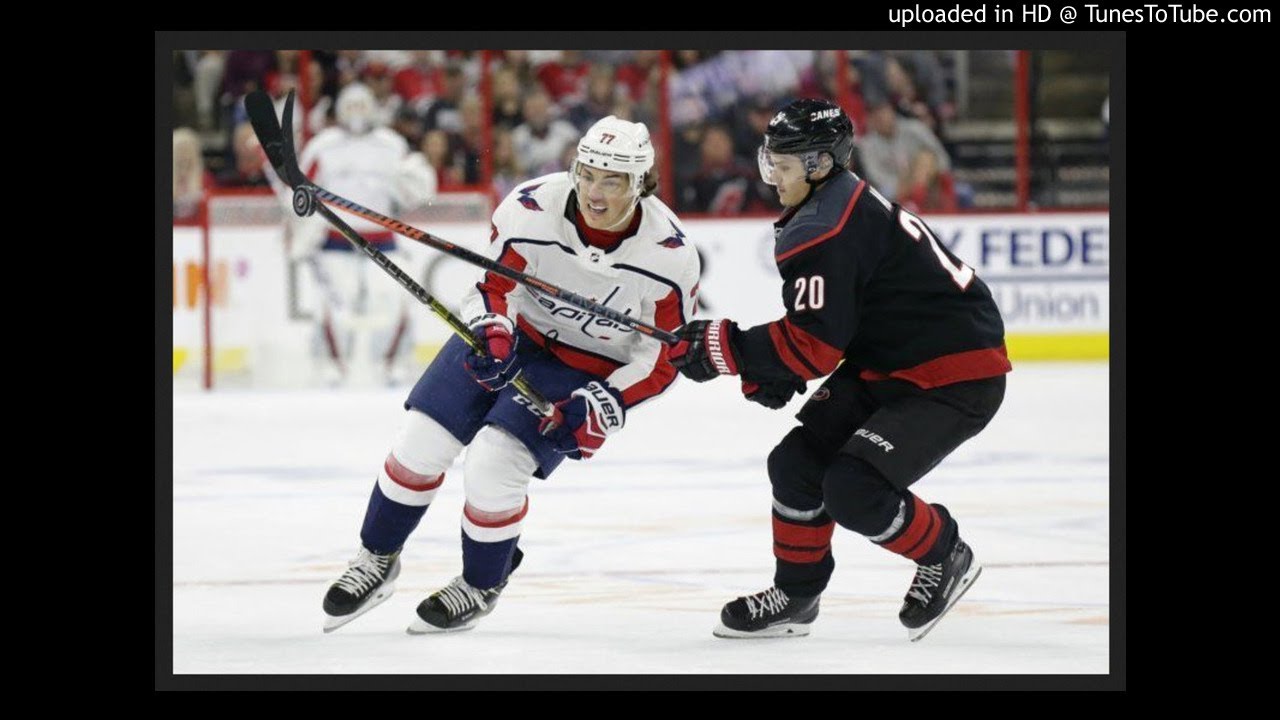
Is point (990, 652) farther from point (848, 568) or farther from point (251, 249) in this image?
point (251, 249)

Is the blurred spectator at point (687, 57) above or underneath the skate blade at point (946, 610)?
above

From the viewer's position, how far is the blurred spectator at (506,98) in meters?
9.33

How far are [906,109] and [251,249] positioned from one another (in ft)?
10.3

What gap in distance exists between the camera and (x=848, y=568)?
14.2 ft

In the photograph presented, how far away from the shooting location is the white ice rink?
11.2 feet

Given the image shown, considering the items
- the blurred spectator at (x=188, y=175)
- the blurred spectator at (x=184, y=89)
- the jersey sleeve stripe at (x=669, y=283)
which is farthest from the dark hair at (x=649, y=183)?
the blurred spectator at (x=184, y=89)

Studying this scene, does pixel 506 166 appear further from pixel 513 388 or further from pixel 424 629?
pixel 424 629

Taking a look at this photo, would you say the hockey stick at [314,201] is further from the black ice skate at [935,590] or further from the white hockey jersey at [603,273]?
the black ice skate at [935,590]

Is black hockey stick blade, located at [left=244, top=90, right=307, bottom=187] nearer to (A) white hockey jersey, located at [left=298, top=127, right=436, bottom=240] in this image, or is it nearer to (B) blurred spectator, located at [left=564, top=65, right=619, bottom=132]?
(A) white hockey jersey, located at [left=298, top=127, right=436, bottom=240]

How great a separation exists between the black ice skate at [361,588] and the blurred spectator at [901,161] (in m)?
5.79

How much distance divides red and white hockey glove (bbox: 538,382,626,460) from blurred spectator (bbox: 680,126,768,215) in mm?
5508

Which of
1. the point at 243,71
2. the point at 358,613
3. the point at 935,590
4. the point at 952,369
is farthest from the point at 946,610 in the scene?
the point at 243,71

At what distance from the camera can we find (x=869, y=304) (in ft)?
11.6

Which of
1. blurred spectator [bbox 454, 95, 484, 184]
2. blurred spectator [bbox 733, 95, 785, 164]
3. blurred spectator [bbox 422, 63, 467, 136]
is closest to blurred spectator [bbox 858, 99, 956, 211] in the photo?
blurred spectator [bbox 733, 95, 785, 164]
